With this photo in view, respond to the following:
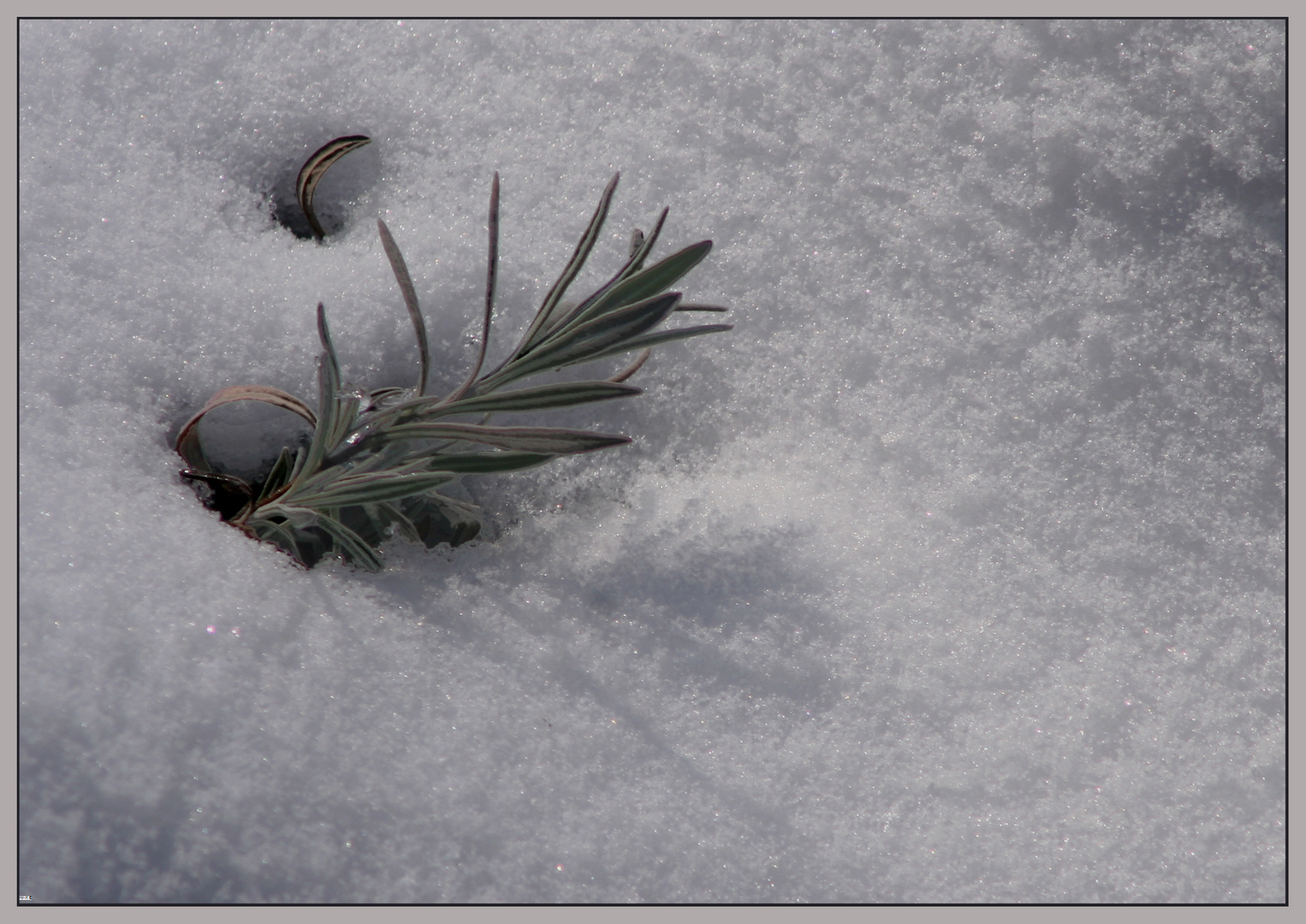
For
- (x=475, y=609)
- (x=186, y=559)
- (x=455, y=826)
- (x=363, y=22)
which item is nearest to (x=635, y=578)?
(x=475, y=609)

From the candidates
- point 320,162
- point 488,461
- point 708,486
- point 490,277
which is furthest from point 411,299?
point 708,486

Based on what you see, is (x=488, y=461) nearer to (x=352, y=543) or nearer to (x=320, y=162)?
(x=352, y=543)

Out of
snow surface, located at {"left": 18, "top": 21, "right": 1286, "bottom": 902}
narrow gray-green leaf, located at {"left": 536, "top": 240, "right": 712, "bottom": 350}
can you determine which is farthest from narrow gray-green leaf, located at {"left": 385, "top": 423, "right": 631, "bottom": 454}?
snow surface, located at {"left": 18, "top": 21, "right": 1286, "bottom": 902}

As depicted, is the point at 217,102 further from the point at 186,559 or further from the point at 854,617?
the point at 854,617

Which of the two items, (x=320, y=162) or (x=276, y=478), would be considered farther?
(x=320, y=162)

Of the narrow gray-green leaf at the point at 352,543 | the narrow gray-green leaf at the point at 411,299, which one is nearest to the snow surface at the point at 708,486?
the narrow gray-green leaf at the point at 352,543

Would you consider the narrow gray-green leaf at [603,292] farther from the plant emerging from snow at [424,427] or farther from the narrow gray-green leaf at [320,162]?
the narrow gray-green leaf at [320,162]

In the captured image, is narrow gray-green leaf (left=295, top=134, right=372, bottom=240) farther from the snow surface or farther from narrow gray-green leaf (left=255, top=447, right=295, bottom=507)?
narrow gray-green leaf (left=255, top=447, right=295, bottom=507)
